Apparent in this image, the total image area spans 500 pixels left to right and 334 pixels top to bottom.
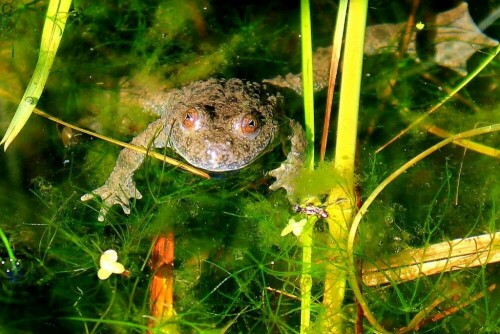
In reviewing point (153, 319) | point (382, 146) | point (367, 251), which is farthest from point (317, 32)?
point (153, 319)

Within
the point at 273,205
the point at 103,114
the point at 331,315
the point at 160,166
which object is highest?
the point at 103,114

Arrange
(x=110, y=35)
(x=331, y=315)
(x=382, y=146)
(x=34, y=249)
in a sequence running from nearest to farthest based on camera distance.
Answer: (x=331, y=315)
(x=34, y=249)
(x=382, y=146)
(x=110, y=35)

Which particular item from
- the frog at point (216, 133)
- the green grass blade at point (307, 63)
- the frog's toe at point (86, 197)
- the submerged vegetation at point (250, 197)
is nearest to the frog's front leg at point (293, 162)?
the frog at point (216, 133)

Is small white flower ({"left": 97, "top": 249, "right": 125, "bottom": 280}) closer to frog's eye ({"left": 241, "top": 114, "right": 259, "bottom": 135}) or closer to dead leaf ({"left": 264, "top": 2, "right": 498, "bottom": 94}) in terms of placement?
frog's eye ({"left": 241, "top": 114, "right": 259, "bottom": 135})

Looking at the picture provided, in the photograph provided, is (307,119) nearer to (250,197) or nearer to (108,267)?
(250,197)

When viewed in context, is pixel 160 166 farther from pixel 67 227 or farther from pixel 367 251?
pixel 367 251

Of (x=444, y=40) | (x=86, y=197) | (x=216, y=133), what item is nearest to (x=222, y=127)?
(x=216, y=133)

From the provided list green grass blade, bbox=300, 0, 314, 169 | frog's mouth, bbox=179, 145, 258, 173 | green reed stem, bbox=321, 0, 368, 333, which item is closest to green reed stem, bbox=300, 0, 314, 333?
green grass blade, bbox=300, 0, 314, 169

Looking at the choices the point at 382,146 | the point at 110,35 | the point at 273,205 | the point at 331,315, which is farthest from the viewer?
the point at 110,35
